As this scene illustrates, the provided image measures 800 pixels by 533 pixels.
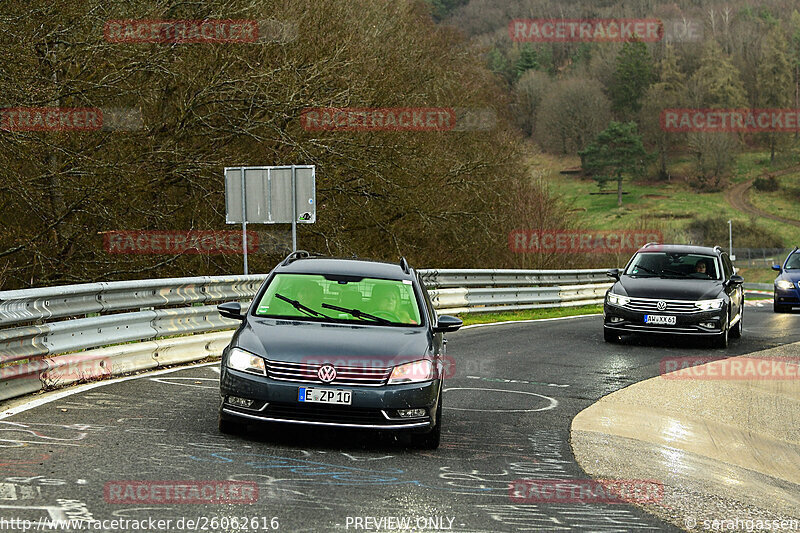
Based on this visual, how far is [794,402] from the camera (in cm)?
1165

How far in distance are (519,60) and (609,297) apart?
473 feet

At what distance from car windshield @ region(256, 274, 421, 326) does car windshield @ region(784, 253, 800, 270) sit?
21.0 m

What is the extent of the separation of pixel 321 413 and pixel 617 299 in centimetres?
1031

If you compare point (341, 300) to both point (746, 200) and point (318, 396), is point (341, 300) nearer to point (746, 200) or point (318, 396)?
point (318, 396)

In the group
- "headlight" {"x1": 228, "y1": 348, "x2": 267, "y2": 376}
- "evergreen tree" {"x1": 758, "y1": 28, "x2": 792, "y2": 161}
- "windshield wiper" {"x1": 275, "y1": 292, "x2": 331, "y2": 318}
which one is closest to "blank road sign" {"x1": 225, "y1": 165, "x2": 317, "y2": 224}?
"windshield wiper" {"x1": 275, "y1": 292, "x2": 331, "y2": 318}

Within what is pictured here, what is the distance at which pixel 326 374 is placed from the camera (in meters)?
7.48

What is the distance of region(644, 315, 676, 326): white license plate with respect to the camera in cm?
1647

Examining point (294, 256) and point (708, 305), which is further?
point (708, 305)

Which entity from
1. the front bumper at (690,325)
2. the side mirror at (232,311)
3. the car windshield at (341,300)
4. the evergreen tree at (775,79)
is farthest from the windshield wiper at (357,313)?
the evergreen tree at (775,79)

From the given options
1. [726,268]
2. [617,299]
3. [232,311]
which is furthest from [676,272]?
[232,311]

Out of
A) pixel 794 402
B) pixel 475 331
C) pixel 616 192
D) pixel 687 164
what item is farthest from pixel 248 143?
pixel 687 164

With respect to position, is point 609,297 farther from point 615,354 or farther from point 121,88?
point 121,88

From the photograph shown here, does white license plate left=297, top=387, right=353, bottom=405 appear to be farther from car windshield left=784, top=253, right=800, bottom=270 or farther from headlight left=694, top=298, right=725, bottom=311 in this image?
car windshield left=784, top=253, right=800, bottom=270

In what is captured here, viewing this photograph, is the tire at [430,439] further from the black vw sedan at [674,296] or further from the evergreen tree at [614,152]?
the evergreen tree at [614,152]
